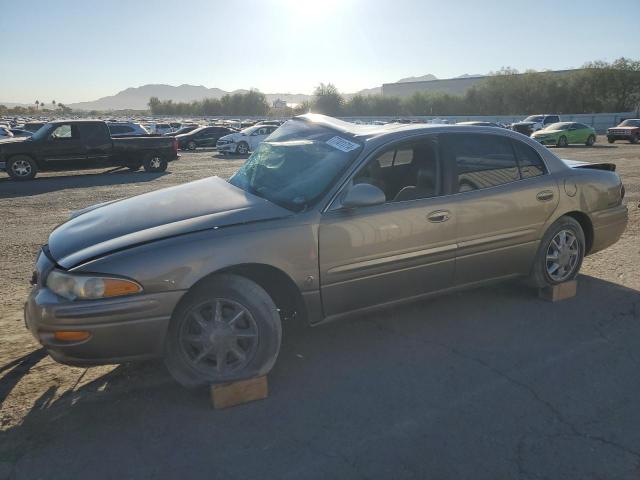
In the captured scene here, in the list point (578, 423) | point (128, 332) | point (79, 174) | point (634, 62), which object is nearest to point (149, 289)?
point (128, 332)

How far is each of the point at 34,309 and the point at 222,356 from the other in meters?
1.10

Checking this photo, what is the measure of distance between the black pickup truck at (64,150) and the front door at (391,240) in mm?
13357

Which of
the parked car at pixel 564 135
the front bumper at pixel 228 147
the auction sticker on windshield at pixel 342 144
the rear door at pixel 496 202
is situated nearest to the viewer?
the auction sticker on windshield at pixel 342 144

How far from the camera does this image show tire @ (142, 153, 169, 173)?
16.6 meters

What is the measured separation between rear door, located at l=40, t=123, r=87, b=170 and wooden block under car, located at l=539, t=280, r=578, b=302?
46.1 feet

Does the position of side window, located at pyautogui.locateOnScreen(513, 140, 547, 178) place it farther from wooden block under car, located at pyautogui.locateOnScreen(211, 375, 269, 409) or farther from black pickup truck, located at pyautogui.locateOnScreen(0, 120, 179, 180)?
black pickup truck, located at pyautogui.locateOnScreen(0, 120, 179, 180)

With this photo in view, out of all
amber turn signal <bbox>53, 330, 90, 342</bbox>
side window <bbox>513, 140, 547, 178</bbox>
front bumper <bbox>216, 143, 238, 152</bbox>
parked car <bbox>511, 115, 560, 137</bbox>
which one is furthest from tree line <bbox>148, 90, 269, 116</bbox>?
amber turn signal <bbox>53, 330, 90, 342</bbox>

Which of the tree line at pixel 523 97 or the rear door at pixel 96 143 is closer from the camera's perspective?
the rear door at pixel 96 143

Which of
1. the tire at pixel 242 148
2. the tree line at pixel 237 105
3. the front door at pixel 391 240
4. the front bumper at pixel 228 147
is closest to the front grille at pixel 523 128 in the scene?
the tire at pixel 242 148

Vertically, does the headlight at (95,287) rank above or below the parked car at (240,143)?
above

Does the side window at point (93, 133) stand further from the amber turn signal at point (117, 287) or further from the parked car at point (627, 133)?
the parked car at point (627, 133)

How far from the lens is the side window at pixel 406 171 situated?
12.8 ft

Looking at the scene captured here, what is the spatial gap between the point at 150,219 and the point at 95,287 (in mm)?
704

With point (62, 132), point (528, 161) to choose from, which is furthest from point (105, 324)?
point (62, 132)
